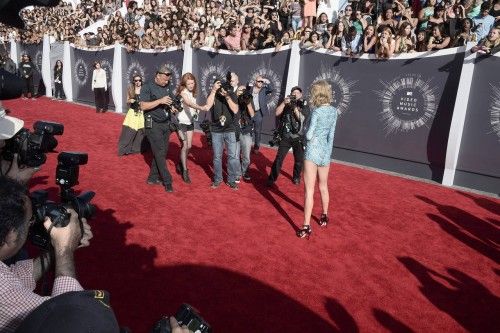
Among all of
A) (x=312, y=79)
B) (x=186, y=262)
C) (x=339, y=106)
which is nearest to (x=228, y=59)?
(x=312, y=79)

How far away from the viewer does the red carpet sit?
134 inches

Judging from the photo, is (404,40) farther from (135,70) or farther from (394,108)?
(135,70)

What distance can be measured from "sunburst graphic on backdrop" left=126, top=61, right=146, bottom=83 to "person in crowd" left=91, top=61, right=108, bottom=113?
101cm

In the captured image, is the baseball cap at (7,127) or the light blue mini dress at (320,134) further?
the light blue mini dress at (320,134)

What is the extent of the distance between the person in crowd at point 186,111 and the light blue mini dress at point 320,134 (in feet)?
7.34

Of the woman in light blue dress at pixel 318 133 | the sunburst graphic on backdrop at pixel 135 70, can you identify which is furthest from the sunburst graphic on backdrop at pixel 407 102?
the sunburst graphic on backdrop at pixel 135 70

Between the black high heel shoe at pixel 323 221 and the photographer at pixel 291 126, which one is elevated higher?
the photographer at pixel 291 126

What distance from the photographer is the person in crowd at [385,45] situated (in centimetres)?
845

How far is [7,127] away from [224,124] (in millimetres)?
4049

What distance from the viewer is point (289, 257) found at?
4.39 metres

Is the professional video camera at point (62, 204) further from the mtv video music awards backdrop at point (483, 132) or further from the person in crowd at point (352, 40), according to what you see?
the person in crowd at point (352, 40)

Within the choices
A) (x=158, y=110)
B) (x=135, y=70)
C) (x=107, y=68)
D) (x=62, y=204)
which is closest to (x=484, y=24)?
(x=158, y=110)

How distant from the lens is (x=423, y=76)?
8.09 m

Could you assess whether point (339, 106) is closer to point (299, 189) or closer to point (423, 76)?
point (423, 76)
